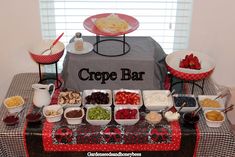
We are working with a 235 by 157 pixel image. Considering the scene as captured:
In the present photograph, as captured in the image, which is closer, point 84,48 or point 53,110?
point 53,110

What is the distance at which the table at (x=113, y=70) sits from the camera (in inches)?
103

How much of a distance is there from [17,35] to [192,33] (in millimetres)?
1347

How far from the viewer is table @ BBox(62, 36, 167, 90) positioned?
262 centimetres

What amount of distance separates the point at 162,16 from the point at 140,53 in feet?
1.73

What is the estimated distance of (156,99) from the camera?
8.36ft

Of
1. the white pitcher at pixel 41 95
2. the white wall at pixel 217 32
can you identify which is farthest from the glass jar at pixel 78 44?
the white wall at pixel 217 32

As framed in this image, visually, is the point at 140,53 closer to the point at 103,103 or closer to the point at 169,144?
the point at 103,103

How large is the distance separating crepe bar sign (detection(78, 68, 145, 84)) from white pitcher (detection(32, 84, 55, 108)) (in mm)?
269

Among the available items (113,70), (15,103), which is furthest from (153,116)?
(15,103)

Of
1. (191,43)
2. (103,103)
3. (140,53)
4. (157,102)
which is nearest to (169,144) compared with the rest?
(157,102)

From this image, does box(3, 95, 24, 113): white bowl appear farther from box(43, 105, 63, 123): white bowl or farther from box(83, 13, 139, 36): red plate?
box(83, 13, 139, 36): red plate

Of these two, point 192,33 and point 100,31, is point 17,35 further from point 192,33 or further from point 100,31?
point 192,33

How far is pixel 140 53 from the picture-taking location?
8.84 ft

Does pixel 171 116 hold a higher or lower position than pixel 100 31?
lower
